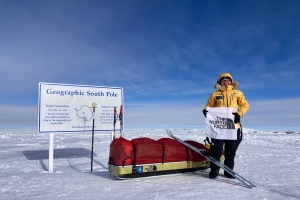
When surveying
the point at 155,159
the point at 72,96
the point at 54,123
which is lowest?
the point at 155,159

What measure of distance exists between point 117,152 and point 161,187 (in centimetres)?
103

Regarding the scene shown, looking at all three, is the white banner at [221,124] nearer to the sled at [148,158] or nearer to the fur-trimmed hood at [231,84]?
the fur-trimmed hood at [231,84]

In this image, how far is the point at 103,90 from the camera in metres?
7.36

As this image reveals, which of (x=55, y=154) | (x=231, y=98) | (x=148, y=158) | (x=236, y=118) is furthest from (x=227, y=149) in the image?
(x=55, y=154)

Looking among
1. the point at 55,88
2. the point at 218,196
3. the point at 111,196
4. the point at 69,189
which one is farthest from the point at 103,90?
the point at 218,196

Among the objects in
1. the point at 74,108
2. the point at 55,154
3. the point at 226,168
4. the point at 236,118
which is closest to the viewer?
the point at 226,168

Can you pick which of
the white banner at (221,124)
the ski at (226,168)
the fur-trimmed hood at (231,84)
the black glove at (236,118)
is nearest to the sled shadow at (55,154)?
the ski at (226,168)

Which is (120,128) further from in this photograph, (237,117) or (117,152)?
(237,117)

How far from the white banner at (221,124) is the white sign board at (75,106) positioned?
334cm

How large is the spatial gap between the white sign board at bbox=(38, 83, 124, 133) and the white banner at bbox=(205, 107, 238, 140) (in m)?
3.34

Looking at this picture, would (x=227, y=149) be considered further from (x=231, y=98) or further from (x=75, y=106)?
(x=75, y=106)

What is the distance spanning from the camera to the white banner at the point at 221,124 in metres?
4.64

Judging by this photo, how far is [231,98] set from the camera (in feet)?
15.4

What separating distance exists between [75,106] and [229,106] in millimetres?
4298
